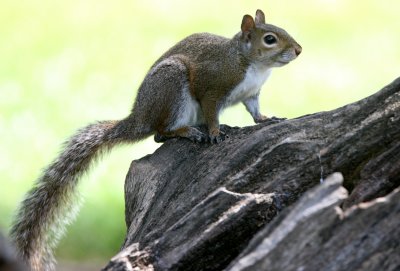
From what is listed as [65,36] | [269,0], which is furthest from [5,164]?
[269,0]

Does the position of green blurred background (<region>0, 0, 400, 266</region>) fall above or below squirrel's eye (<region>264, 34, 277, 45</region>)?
above

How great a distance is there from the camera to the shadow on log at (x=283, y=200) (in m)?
2.50

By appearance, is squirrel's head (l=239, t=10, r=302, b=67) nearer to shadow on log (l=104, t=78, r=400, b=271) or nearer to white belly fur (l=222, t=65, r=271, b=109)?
white belly fur (l=222, t=65, r=271, b=109)

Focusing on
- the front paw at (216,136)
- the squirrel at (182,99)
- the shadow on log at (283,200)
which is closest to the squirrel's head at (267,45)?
the squirrel at (182,99)

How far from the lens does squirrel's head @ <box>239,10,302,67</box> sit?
4359 mm

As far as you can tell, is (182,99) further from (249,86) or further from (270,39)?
(270,39)

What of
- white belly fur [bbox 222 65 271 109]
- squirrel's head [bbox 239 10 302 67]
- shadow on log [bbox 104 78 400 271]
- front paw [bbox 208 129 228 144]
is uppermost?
squirrel's head [bbox 239 10 302 67]

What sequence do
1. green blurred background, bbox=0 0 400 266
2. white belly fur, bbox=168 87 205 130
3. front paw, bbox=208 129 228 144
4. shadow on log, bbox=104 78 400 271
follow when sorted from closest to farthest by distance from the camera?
1. shadow on log, bbox=104 78 400 271
2. front paw, bbox=208 129 228 144
3. white belly fur, bbox=168 87 205 130
4. green blurred background, bbox=0 0 400 266

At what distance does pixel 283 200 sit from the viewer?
3.04m

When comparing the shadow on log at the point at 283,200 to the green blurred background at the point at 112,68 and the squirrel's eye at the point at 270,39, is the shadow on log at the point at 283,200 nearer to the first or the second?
the squirrel's eye at the point at 270,39

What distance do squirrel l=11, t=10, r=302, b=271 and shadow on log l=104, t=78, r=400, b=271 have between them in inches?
18.8

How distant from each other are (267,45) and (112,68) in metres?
3.60

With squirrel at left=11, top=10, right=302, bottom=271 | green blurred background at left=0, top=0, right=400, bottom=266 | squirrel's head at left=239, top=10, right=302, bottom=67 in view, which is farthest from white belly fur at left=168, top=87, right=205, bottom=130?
green blurred background at left=0, top=0, right=400, bottom=266

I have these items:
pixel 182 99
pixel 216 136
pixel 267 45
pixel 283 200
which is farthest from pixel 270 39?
pixel 283 200
